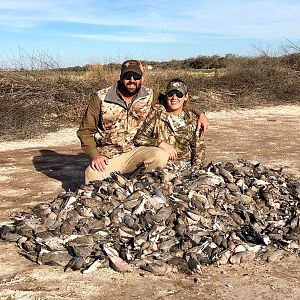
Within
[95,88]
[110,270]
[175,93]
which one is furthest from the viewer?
[95,88]

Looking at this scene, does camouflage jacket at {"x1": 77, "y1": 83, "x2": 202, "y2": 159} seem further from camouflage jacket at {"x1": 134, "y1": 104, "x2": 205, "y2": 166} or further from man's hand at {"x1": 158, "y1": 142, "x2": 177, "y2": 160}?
man's hand at {"x1": 158, "y1": 142, "x2": 177, "y2": 160}

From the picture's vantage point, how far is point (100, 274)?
4723mm

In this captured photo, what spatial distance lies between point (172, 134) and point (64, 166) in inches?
133

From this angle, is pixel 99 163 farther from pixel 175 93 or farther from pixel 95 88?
pixel 95 88

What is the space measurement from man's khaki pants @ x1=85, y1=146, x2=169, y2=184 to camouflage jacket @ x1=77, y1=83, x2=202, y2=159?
0.10m

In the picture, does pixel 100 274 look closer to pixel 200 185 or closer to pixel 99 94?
pixel 200 185

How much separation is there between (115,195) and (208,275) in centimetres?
146

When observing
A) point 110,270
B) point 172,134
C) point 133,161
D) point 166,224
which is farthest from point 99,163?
point 110,270

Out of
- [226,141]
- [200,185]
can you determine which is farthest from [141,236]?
[226,141]

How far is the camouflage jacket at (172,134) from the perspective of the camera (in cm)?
678

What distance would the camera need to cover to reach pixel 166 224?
543 centimetres

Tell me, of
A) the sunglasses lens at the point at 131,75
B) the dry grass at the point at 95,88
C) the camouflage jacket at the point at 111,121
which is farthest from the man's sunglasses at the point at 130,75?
the dry grass at the point at 95,88

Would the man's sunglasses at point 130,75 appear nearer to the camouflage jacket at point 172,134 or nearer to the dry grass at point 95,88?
the camouflage jacket at point 172,134

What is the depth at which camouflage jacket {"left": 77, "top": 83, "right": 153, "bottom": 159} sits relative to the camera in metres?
6.69
